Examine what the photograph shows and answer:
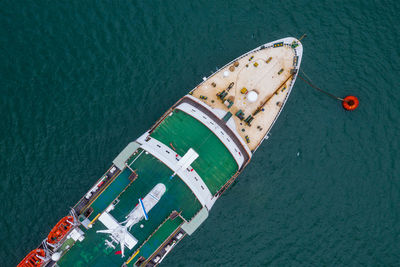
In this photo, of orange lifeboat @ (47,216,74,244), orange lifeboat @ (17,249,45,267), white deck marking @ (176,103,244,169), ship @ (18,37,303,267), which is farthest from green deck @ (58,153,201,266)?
white deck marking @ (176,103,244,169)

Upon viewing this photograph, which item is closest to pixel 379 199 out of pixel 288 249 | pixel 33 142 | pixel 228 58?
pixel 288 249

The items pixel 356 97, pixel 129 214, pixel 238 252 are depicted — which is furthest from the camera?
pixel 356 97

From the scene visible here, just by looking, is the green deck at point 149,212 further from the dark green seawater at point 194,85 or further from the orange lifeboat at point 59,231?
the dark green seawater at point 194,85

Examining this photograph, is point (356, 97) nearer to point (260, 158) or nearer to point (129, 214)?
point (260, 158)

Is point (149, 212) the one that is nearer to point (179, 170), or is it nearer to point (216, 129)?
point (179, 170)

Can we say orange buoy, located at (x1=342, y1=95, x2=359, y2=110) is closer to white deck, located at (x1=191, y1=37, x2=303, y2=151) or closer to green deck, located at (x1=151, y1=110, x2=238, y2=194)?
white deck, located at (x1=191, y1=37, x2=303, y2=151)

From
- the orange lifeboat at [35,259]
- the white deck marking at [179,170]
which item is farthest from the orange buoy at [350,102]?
the orange lifeboat at [35,259]

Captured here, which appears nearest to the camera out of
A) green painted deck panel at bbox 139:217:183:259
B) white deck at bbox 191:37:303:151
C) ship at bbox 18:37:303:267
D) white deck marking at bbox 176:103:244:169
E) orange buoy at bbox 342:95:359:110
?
ship at bbox 18:37:303:267
